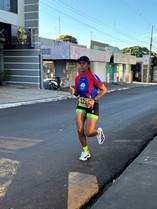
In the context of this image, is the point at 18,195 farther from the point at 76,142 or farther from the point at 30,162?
the point at 76,142

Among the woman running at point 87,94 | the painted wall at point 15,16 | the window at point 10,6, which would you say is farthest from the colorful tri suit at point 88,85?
the window at point 10,6

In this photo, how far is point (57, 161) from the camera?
19.1ft

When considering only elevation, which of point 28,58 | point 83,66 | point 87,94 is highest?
point 28,58

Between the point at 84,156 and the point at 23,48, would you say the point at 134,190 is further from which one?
the point at 23,48

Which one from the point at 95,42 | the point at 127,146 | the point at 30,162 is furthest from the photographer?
the point at 95,42

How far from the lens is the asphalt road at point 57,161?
4.23 metres

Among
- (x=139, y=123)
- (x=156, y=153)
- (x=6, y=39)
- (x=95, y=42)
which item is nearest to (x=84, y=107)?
(x=156, y=153)

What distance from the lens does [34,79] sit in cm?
2703

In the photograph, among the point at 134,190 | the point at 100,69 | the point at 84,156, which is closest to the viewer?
the point at 134,190

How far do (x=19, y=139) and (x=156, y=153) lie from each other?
3.17 metres

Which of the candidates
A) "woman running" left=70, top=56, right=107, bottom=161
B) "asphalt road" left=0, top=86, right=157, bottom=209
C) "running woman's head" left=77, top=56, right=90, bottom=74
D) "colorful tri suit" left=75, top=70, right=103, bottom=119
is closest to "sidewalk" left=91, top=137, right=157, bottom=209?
"asphalt road" left=0, top=86, right=157, bottom=209

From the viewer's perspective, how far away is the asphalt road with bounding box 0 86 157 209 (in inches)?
167

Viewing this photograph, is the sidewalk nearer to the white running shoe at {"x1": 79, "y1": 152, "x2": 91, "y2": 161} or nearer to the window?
the white running shoe at {"x1": 79, "y1": 152, "x2": 91, "y2": 161}

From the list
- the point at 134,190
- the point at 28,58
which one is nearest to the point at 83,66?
the point at 134,190
